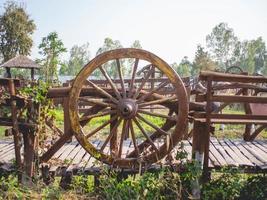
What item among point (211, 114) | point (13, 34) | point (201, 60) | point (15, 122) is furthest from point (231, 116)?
point (201, 60)

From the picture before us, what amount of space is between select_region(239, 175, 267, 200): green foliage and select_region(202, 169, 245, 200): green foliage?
0.23 metres

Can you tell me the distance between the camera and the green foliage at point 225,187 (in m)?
4.90

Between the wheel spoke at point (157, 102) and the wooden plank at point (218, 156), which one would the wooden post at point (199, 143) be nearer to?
the wooden plank at point (218, 156)

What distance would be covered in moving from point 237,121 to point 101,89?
2.08 m

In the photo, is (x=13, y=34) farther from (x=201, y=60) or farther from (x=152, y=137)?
(x=152, y=137)

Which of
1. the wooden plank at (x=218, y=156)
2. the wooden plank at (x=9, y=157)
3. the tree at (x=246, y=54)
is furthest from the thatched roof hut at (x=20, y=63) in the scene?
the tree at (x=246, y=54)

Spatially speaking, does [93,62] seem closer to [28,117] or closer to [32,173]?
[28,117]

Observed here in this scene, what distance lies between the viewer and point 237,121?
5312mm

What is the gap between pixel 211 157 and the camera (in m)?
5.73

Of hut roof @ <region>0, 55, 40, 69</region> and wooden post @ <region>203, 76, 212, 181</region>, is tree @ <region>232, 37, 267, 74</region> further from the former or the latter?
wooden post @ <region>203, 76, 212, 181</region>

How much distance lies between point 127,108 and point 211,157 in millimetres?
1643

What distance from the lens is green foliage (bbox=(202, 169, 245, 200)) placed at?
193 inches

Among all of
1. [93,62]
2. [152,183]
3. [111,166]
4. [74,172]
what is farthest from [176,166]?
[93,62]

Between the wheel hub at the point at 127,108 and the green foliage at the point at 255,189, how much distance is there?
6.63 ft
